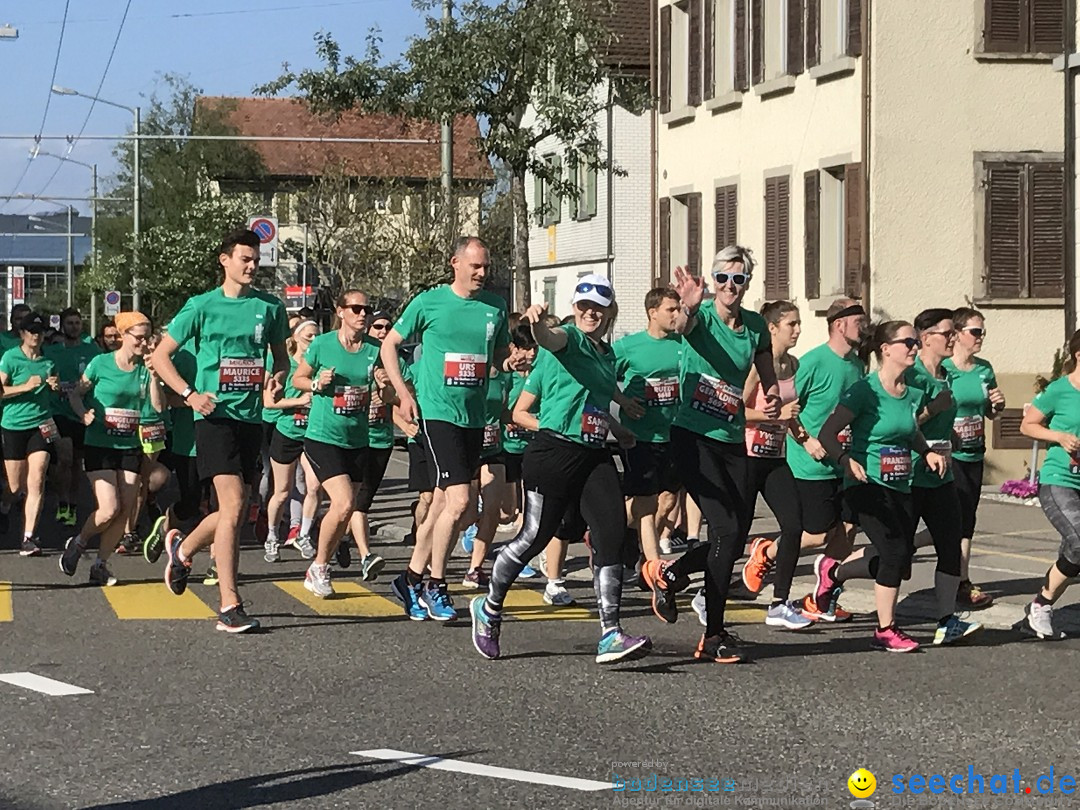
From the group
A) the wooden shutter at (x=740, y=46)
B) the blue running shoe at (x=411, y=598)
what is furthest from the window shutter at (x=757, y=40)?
the blue running shoe at (x=411, y=598)

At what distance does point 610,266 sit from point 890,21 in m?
17.7

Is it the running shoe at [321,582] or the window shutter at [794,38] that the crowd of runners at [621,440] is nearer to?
the running shoe at [321,582]

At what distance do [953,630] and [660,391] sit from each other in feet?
8.80

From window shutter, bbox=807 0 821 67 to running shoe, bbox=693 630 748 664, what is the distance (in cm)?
1764

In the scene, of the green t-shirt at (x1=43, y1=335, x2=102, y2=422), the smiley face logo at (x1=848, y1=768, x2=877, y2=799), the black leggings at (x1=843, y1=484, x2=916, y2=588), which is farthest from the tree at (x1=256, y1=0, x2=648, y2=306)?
the smiley face logo at (x1=848, y1=768, x2=877, y2=799)

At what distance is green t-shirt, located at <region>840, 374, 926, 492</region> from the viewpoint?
34.4 feet

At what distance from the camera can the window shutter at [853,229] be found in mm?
25516

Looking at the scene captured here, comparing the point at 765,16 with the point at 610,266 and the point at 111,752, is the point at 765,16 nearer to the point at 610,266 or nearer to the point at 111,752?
the point at 610,266

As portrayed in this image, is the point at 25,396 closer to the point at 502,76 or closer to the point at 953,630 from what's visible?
the point at 953,630

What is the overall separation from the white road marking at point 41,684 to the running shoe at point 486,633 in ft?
6.42

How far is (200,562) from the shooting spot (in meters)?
15.3

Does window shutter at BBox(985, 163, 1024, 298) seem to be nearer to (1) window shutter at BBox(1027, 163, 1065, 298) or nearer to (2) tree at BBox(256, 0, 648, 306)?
(1) window shutter at BBox(1027, 163, 1065, 298)

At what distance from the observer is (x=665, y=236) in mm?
33438

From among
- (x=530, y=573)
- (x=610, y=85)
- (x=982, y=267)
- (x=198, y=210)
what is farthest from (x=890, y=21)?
(x=198, y=210)
